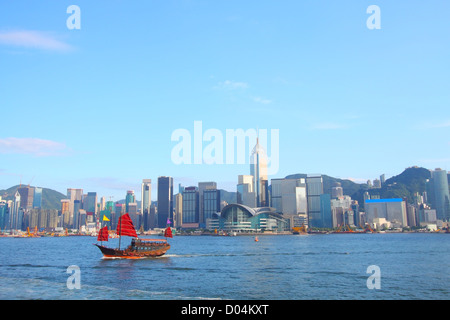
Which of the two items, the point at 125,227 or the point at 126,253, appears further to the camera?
the point at 125,227

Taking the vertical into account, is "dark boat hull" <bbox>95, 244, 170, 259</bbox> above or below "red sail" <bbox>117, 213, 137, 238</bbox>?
below

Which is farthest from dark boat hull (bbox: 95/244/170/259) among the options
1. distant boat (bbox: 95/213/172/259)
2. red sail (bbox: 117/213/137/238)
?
red sail (bbox: 117/213/137/238)

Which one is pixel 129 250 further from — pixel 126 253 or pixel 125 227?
pixel 125 227

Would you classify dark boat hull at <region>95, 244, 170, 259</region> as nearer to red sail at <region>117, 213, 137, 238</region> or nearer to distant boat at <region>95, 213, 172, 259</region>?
distant boat at <region>95, 213, 172, 259</region>

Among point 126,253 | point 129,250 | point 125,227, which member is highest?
point 125,227

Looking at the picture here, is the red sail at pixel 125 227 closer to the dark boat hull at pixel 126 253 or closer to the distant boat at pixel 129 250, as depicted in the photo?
the distant boat at pixel 129 250

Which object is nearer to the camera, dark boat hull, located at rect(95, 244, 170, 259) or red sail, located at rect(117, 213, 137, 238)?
dark boat hull, located at rect(95, 244, 170, 259)

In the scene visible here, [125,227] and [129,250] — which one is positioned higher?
[125,227]

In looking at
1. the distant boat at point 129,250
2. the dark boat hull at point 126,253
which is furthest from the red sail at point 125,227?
the dark boat hull at point 126,253

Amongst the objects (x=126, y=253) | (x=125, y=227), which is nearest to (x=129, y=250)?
(x=126, y=253)

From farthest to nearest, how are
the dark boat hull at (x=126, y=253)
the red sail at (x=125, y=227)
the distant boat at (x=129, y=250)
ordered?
1. the red sail at (x=125, y=227)
2. the distant boat at (x=129, y=250)
3. the dark boat hull at (x=126, y=253)

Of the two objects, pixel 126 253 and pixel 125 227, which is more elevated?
pixel 125 227
